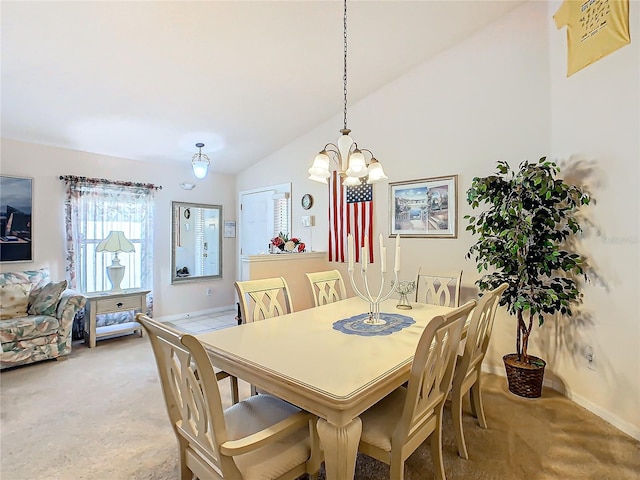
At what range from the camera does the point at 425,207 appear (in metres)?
3.76

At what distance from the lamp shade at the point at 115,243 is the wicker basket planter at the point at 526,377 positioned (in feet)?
15.0

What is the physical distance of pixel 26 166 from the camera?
4020 millimetres

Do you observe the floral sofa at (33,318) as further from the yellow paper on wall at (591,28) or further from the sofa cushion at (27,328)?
the yellow paper on wall at (591,28)

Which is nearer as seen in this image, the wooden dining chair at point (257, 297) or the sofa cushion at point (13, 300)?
the wooden dining chair at point (257, 297)

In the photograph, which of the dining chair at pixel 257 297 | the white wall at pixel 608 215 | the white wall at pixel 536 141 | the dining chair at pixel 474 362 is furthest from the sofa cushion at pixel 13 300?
the white wall at pixel 608 215

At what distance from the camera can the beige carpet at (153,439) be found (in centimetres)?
191

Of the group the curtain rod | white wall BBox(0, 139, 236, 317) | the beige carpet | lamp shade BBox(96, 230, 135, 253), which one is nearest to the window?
the curtain rod

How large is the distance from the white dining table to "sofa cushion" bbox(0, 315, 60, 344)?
8.78 ft

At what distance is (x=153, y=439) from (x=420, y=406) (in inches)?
70.5

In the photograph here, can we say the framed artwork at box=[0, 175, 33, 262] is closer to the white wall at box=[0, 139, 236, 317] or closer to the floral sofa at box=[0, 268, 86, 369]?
the white wall at box=[0, 139, 236, 317]

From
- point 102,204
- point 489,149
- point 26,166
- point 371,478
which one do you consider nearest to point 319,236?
point 489,149

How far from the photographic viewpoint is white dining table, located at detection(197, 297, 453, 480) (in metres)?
→ 1.25

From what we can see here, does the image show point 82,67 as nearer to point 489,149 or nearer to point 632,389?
point 489,149

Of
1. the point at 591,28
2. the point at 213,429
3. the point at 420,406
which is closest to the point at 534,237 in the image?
the point at 591,28
